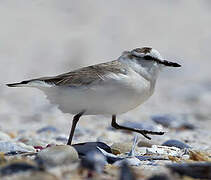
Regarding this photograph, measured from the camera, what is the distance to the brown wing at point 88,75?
418cm

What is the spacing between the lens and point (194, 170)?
3.06 m

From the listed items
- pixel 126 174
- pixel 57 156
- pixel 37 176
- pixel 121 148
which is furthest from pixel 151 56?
pixel 37 176

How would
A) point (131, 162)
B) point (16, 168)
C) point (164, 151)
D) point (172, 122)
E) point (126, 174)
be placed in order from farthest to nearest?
point (172, 122) → point (164, 151) → point (131, 162) → point (16, 168) → point (126, 174)

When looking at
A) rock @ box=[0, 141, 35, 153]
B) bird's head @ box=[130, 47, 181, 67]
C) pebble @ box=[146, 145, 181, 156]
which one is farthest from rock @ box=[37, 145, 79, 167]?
pebble @ box=[146, 145, 181, 156]

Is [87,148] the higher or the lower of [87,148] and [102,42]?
the higher

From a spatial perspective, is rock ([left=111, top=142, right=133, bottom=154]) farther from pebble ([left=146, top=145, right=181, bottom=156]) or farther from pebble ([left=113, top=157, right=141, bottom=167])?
pebble ([left=113, top=157, right=141, bottom=167])

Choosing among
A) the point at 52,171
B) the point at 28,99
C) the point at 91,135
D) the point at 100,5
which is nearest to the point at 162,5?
the point at 100,5

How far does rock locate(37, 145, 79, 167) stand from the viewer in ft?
10.7

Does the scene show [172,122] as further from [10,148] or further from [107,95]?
[107,95]

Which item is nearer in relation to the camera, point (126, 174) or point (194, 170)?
point (126, 174)

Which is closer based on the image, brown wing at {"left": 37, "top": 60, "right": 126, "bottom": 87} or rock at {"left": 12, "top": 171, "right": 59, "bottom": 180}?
rock at {"left": 12, "top": 171, "right": 59, "bottom": 180}

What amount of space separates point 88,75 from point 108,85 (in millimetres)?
214

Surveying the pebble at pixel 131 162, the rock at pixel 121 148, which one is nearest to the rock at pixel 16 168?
the pebble at pixel 131 162

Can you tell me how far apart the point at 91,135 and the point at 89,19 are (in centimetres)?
1281
